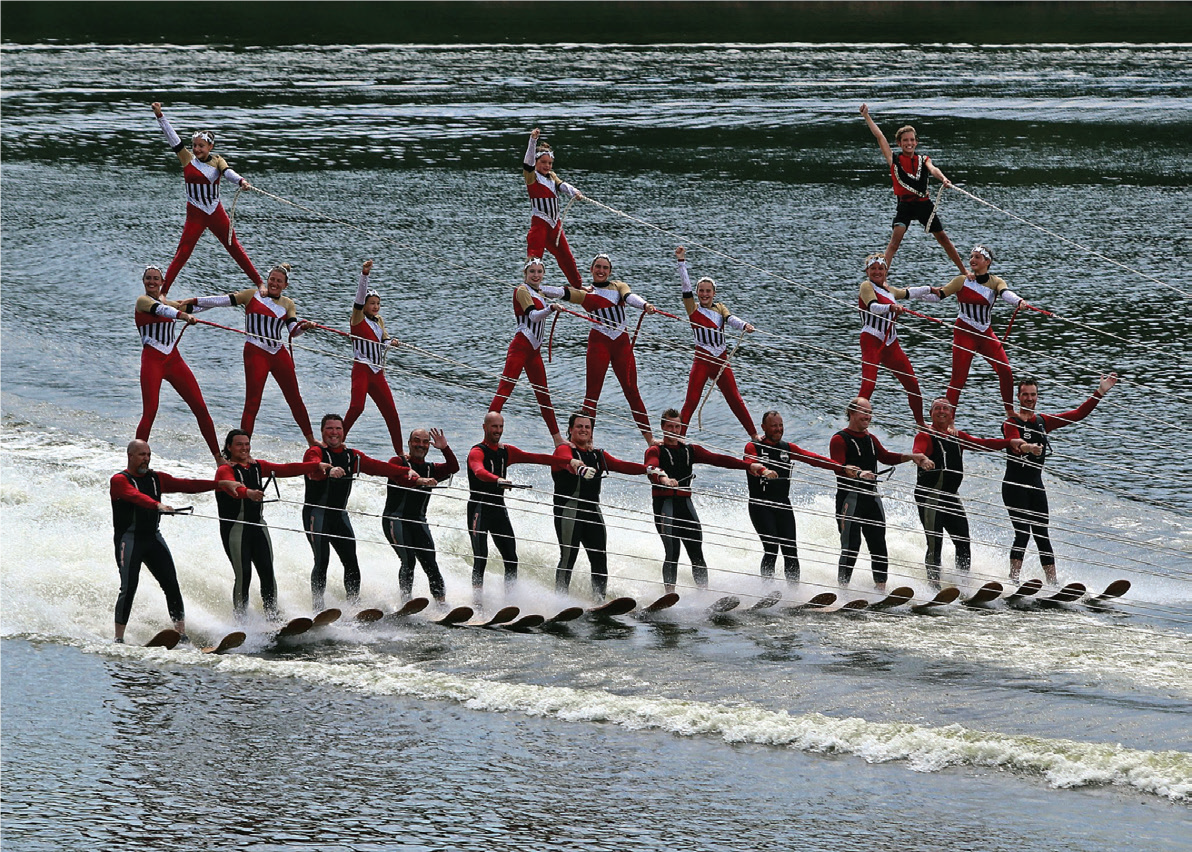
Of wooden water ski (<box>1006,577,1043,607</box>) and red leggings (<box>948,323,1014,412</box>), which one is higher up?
red leggings (<box>948,323,1014,412</box>)

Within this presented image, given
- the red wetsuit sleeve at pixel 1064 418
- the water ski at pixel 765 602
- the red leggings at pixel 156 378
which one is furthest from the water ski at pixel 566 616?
the red wetsuit sleeve at pixel 1064 418

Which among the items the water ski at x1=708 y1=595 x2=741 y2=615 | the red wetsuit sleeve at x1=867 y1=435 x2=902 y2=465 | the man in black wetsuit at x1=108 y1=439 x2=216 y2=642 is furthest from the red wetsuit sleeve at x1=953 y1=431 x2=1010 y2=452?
the man in black wetsuit at x1=108 y1=439 x2=216 y2=642

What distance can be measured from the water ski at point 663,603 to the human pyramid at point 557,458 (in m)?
0.26

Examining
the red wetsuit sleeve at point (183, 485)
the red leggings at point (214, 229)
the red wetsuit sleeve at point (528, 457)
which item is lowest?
the red wetsuit sleeve at point (183, 485)

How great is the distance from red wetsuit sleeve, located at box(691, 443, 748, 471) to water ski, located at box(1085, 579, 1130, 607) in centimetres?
319

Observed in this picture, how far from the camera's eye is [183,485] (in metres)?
11.2

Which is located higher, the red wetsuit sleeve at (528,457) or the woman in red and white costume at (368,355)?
the woman in red and white costume at (368,355)

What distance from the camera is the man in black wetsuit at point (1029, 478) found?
12977mm

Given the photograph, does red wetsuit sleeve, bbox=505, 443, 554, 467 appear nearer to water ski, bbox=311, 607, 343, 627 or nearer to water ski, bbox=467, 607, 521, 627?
water ski, bbox=467, 607, 521, 627

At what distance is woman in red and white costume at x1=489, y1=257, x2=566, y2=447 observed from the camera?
13.1m

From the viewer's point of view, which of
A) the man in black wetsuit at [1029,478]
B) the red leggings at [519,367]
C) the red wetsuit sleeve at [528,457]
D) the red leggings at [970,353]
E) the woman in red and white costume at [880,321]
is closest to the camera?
the red wetsuit sleeve at [528,457]

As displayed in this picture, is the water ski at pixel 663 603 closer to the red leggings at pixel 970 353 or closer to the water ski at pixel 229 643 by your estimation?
the water ski at pixel 229 643

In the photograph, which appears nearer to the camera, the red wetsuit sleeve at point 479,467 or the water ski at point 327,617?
the water ski at point 327,617

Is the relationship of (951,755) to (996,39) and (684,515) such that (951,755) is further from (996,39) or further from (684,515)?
(996,39)
